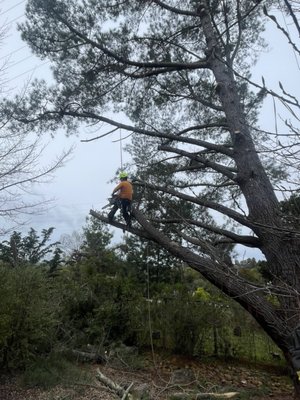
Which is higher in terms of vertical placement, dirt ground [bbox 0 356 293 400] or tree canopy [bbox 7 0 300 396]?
tree canopy [bbox 7 0 300 396]

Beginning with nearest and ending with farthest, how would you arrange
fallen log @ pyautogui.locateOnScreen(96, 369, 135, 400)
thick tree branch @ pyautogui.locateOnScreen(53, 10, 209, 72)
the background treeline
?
1. fallen log @ pyautogui.locateOnScreen(96, 369, 135, 400)
2. the background treeline
3. thick tree branch @ pyautogui.locateOnScreen(53, 10, 209, 72)

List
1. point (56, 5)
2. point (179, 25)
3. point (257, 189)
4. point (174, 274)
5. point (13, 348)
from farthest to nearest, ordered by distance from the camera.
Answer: point (174, 274), point (179, 25), point (56, 5), point (257, 189), point (13, 348)

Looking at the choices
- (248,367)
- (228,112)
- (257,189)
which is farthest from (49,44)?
(248,367)

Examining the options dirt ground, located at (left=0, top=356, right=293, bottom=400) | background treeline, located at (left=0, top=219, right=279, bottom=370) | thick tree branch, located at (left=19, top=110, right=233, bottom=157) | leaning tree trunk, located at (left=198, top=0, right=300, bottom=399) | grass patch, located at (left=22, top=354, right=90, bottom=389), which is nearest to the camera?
leaning tree trunk, located at (left=198, top=0, right=300, bottom=399)

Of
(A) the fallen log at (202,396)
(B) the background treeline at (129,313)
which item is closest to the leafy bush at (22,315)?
(B) the background treeline at (129,313)

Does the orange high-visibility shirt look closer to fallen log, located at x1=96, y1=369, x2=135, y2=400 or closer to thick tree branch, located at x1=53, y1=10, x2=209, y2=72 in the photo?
thick tree branch, located at x1=53, y1=10, x2=209, y2=72

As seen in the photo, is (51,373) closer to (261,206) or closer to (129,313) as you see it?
(129,313)

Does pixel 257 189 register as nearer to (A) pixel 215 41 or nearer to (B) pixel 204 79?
(A) pixel 215 41

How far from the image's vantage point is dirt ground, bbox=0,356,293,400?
21.0ft

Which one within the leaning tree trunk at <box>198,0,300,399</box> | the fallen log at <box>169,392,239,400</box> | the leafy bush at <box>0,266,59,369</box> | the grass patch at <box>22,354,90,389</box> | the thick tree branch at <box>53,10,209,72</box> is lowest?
the fallen log at <box>169,392,239,400</box>

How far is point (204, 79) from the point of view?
1012 centimetres

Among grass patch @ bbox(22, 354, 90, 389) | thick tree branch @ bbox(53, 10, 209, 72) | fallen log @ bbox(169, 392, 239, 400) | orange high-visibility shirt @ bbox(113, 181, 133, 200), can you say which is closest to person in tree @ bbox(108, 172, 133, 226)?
orange high-visibility shirt @ bbox(113, 181, 133, 200)

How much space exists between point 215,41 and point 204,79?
63.9 inches

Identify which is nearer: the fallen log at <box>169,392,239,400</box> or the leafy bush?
the fallen log at <box>169,392,239,400</box>
